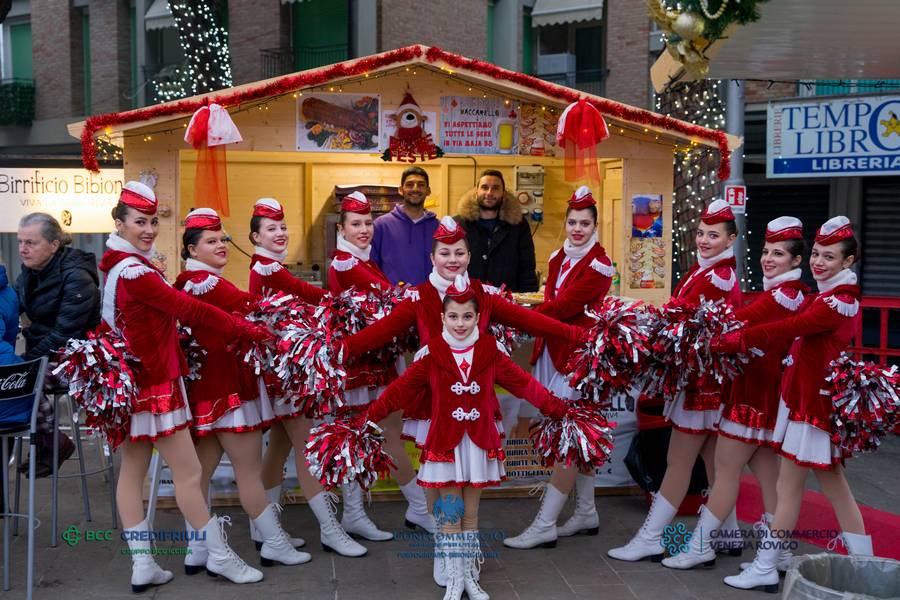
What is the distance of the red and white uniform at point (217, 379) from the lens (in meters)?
4.77

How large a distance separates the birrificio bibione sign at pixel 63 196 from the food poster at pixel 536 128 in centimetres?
379

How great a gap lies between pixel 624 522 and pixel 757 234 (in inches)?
416

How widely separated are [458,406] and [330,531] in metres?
1.35

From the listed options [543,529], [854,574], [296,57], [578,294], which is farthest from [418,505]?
[296,57]

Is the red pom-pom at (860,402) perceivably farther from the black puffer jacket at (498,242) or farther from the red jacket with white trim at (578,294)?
the black puffer jacket at (498,242)

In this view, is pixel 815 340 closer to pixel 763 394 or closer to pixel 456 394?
pixel 763 394

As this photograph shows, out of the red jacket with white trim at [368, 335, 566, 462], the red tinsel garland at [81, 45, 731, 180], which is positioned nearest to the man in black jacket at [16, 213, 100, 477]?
Answer: the red tinsel garland at [81, 45, 731, 180]

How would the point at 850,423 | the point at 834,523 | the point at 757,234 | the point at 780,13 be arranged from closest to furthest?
1. the point at 850,423
2. the point at 780,13
3. the point at 834,523
4. the point at 757,234

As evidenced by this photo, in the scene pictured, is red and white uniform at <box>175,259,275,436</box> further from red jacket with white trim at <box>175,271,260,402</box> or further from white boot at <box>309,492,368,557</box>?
white boot at <box>309,492,368,557</box>

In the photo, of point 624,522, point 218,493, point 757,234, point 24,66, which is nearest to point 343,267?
point 218,493

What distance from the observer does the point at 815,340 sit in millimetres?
4414

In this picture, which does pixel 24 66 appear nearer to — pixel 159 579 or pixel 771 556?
pixel 159 579

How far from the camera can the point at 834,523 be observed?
5.79 m

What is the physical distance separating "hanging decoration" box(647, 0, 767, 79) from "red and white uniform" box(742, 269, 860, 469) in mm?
1394
